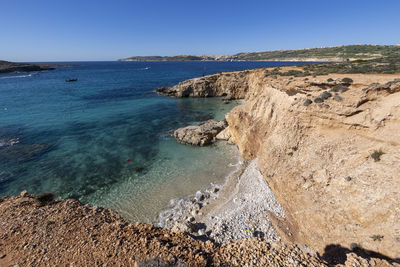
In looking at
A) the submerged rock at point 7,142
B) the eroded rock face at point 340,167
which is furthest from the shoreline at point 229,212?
the submerged rock at point 7,142

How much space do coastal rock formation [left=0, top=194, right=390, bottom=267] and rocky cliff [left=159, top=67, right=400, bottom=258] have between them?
4.19ft

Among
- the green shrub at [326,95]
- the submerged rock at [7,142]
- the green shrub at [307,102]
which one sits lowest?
the submerged rock at [7,142]

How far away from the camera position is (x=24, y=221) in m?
8.20

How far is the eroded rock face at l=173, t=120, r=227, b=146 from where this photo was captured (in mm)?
21531

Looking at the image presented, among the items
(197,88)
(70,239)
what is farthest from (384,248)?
(197,88)

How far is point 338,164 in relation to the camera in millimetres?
9508

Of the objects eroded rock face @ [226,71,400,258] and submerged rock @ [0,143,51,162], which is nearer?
eroded rock face @ [226,71,400,258]

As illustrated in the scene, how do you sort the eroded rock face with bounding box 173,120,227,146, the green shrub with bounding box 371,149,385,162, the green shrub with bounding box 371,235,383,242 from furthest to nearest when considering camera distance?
the eroded rock face with bounding box 173,120,227,146
the green shrub with bounding box 371,149,385,162
the green shrub with bounding box 371,235,383,242

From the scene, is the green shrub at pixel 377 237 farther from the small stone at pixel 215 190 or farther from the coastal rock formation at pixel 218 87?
the coastal rock formation at pixel 218 87

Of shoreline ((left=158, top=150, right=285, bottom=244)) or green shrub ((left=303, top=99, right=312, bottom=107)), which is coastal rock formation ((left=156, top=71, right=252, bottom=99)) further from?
shoreline ((left=158, top=150, right=285, bottom=244))

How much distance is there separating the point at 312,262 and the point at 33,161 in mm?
24091

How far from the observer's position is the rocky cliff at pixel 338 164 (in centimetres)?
729

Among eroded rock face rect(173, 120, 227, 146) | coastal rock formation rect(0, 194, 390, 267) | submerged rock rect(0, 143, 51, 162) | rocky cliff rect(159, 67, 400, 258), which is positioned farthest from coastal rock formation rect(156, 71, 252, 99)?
coastal rock formation rect(0, 194, 390, 267)

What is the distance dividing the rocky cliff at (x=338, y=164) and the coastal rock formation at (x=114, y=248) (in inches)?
50.3
